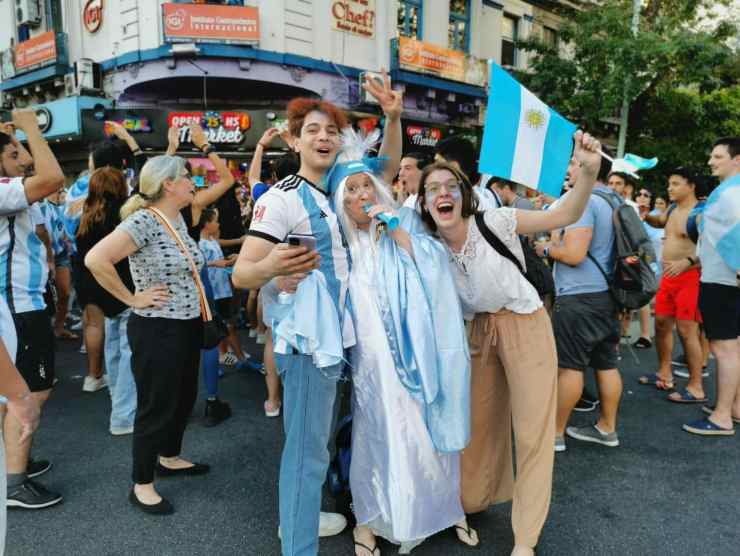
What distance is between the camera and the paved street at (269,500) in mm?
2533

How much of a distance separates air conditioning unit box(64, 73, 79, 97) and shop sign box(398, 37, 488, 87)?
7922 millimetres

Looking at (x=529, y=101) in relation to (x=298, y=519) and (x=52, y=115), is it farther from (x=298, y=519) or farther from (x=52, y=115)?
(x=52, y=115)

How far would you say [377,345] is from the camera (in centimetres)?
223

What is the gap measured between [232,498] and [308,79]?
1082 cm

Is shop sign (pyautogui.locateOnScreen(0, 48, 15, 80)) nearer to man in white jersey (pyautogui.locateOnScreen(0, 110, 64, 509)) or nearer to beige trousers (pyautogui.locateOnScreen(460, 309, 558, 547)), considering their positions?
man in white jersey (pyautogui.locateOnScreen(0, 110, 64, 509))

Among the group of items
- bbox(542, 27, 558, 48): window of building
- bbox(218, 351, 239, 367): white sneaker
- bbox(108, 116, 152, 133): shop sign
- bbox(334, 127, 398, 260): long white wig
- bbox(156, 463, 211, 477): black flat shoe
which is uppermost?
bbox(542, 27, 558, 48): window of building

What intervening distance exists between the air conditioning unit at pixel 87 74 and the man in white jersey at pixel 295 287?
12.8 meters

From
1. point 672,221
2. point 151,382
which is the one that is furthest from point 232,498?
point 672,221

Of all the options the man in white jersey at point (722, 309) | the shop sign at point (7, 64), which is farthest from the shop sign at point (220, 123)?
the man in white jersey at point (722, 309)

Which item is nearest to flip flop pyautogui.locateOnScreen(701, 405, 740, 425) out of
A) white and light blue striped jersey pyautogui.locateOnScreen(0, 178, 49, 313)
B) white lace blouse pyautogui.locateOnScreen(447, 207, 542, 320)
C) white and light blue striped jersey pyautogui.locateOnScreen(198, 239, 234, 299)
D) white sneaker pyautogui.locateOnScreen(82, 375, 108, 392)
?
white lace blouse pyautogui.locateOnScreen(447, 207, 542, 320)

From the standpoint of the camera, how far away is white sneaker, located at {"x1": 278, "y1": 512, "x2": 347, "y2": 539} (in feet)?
8.59

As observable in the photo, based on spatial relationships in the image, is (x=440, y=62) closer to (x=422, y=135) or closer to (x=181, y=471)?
(x=422, y=135)

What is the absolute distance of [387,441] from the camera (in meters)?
2.26

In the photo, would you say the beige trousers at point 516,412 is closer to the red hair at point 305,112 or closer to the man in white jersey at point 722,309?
the red hair at point 305,112
